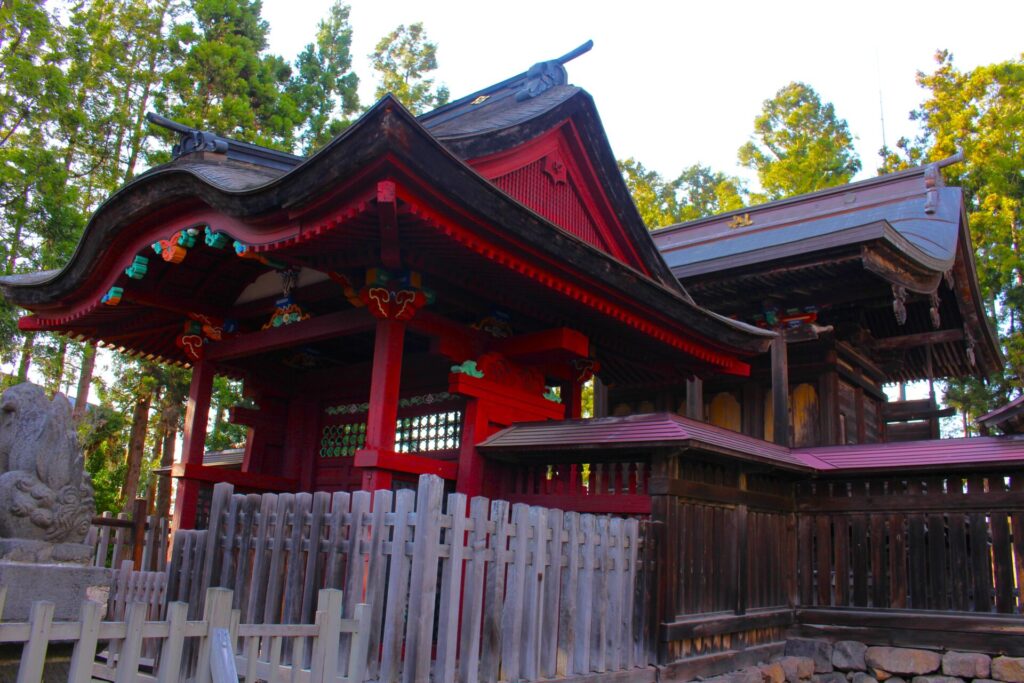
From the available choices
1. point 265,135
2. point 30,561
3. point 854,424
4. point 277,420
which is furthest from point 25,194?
point 854,424

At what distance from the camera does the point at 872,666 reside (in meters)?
8.68

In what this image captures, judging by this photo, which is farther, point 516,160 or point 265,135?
point 265,135

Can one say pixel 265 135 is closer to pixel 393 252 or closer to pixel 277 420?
pixel 277 420

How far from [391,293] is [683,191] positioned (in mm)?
39527

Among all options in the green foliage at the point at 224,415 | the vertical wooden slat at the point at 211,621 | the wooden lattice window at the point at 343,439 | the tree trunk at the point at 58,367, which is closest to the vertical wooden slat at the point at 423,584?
the vertical wooden slat at the point at 211,621

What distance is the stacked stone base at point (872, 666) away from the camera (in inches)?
312

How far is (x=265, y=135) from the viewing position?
2045 cm

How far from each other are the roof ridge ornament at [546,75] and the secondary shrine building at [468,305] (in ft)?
0.11

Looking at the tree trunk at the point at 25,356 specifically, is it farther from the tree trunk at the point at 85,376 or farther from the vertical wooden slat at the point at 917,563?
the vertical wooden slat at the point at 917,563

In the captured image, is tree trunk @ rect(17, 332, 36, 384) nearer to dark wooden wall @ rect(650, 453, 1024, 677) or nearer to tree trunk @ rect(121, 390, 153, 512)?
tree trunk @ rect(121, 390, 153, 512)

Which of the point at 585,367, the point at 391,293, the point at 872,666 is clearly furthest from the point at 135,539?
the point at 872,666

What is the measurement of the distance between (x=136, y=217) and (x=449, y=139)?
2809mm

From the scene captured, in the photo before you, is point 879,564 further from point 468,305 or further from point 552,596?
point 468,305

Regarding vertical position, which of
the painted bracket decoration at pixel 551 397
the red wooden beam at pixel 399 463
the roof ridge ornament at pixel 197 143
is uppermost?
the roof ridge ornament at pixel 197 143
